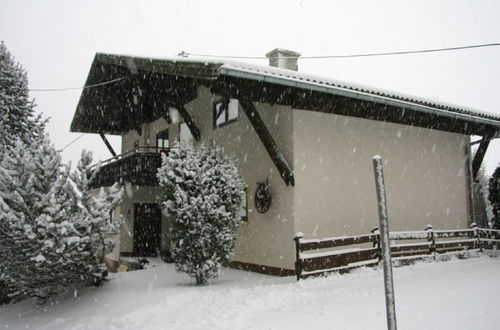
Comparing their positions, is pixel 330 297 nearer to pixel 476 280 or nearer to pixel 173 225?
pixel 476 280

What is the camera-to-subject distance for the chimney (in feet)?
47.5

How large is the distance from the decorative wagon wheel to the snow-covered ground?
2.01 meters

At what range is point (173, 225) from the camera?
9734 millimetres

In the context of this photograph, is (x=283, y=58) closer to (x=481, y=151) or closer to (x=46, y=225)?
(x=481, y=151)

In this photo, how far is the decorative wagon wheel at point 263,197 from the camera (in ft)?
38.2

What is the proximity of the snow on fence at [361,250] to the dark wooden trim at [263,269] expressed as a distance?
29.5 inches

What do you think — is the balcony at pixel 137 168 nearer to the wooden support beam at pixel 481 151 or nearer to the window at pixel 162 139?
the window at pixel 162 139

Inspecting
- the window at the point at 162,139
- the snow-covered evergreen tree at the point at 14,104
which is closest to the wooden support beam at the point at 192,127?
the window at the point at 162,139

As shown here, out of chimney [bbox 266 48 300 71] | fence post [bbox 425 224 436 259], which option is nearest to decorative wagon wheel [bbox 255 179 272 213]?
fence post [bbox 425 224 436 259]

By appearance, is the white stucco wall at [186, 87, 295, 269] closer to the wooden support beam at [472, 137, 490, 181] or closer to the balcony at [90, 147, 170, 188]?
the balcony at [90, 147, 170, 188]

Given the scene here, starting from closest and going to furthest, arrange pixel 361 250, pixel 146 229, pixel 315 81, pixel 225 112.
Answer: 1. pixel 315 81
2. pixel 361 250
3. pixel 225 112
4. pixel 146 229

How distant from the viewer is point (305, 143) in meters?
11.1

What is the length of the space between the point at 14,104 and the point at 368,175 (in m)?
17.7

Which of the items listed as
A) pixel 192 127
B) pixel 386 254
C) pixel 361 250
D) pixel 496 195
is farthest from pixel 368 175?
pixel 386 254
